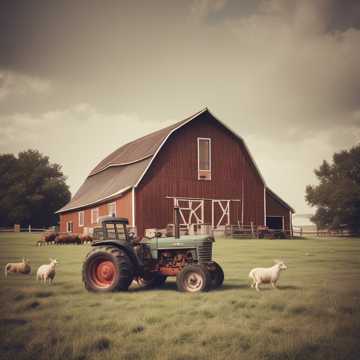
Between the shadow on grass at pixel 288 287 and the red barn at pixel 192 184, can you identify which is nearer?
the shadow on grass at pixel 288 287

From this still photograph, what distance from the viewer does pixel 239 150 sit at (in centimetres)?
3641

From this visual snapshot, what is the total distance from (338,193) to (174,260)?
1856 inches

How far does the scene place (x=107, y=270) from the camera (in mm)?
11227

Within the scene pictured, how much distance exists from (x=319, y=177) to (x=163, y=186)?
118ft

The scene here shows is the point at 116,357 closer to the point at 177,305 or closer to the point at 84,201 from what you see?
the point at 177,305

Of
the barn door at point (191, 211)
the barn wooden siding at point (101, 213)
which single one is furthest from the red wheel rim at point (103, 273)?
the barn door at point (191, 211)

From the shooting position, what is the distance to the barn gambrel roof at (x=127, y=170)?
3319 centimetres

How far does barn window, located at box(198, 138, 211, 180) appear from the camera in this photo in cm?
3488

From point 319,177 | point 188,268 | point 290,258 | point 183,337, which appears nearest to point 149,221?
point 290,258

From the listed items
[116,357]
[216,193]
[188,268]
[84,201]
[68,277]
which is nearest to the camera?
[116,357]

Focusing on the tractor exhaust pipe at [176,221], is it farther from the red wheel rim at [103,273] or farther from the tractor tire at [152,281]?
the red wheel rim at [103,273]

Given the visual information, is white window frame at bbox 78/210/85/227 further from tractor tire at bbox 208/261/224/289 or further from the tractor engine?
tractor tire at bbox 208/261/224/289

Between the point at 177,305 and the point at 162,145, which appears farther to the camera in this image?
the point at 162,145

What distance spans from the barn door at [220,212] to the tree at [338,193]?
24.4m
